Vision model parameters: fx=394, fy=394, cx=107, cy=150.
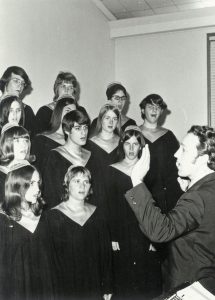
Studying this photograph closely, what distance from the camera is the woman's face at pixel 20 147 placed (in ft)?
8.39

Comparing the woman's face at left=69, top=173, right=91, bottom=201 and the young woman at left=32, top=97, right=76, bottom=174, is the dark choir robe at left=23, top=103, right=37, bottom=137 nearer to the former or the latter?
the young woman at left=32, top=97, right=76, bottom=174

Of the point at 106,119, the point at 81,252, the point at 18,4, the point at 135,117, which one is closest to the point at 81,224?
the point at 81,252

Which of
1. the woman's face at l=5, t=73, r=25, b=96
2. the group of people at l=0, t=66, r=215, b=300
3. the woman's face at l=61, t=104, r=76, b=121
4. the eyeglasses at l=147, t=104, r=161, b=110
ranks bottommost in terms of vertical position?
the group of people at l=0, t=66, r=215, b=300

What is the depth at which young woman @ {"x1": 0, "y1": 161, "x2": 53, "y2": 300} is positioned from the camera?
2.09 m

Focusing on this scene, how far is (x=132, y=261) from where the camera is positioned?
3.04 m

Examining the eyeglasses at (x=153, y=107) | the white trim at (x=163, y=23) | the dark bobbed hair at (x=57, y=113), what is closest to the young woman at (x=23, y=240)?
the dark bobbed hair at (x=57, y=113)

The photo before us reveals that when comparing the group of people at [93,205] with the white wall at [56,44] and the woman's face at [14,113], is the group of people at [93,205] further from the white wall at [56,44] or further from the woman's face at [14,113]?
the white wall at [56,44]

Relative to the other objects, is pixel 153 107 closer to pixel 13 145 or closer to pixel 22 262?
pixel 13 145

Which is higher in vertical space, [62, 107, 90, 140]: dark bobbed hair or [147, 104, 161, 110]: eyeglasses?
[147, 104, 161, 110]: eyeglasses

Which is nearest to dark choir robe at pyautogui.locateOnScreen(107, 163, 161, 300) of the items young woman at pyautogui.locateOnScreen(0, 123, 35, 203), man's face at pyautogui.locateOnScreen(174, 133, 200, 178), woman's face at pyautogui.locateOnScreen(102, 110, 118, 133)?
woman's face at pyautogui.locateOnScreen(102, 110, 118, 133)

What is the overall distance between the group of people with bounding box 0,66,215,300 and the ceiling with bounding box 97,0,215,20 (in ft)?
5.70

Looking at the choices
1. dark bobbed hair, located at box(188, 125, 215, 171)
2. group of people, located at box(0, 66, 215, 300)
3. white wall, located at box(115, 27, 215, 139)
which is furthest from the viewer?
white wall, located at box(115, 27, 215, 139)

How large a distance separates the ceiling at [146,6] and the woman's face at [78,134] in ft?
8.59

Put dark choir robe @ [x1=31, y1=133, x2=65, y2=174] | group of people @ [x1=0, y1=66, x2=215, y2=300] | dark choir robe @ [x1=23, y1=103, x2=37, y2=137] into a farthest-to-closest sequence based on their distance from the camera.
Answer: dark choir robe @ [x1=23, y1=103, x2=37, y2=137], dark choir robe @ [x1=31, y1=133, x2=65, y2=174], group of people @ [x1=0, y1=66, x2=215, y2=300]
